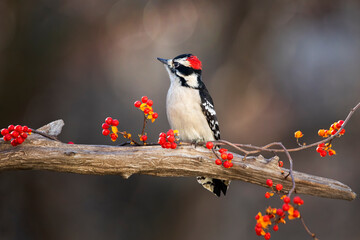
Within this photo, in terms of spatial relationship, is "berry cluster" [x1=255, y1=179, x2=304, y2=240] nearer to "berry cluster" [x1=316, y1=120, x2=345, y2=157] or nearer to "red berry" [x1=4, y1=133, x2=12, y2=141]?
"berry cluster" [x1=316, y1=120, x2=345, y2=157]

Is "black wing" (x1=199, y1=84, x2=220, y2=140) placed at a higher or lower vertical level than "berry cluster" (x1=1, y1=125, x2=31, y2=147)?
higher

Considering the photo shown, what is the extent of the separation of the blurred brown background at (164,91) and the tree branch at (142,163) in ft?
7.34

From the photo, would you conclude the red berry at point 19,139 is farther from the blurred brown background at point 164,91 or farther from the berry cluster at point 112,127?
the blurred brown background at point 164,91

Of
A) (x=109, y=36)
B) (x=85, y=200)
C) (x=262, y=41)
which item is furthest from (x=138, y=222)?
(x=262, y=41)

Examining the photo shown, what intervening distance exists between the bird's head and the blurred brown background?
164 cm

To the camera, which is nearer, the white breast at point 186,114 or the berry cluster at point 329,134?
the berry cluster at point 329,134

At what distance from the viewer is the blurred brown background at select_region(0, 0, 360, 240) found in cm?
443

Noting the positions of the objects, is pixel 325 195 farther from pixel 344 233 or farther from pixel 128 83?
pixel 128 83

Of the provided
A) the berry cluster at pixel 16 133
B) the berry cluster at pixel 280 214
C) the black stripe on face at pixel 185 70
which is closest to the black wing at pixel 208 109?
the black stripe on face at pixel 185 70

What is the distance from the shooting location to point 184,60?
2.73 meters

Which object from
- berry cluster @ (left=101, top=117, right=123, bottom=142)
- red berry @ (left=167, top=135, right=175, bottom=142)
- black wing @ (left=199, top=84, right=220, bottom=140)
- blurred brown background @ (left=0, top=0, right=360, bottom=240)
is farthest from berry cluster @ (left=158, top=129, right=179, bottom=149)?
blurred brown background @ (left=0, top=0, right=360, bottom=240)

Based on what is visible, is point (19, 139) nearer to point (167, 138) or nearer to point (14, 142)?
point (14, 142)

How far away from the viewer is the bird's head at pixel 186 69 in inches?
108

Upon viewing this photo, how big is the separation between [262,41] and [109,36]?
1754mm
